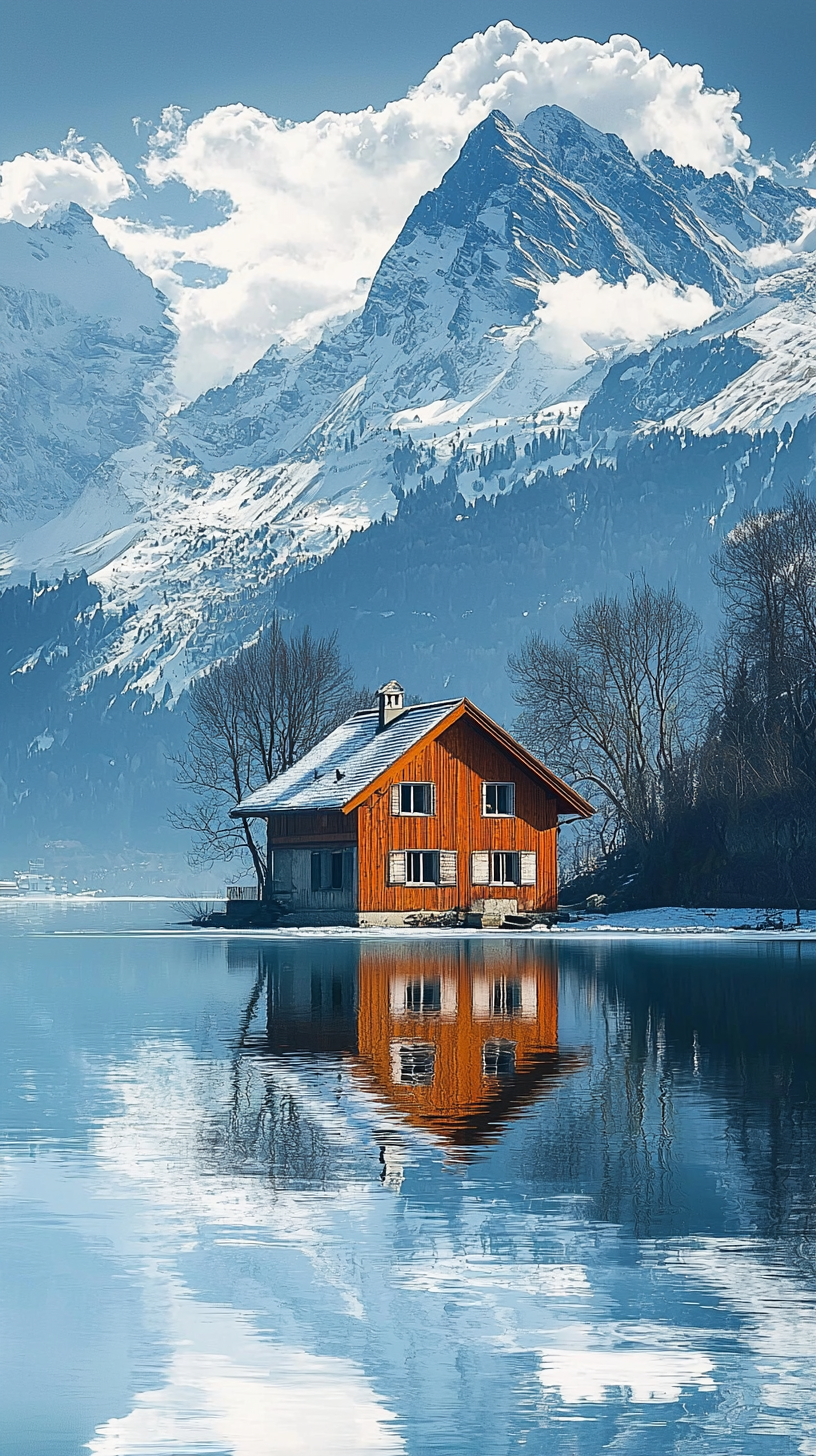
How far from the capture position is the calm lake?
9.69 metres

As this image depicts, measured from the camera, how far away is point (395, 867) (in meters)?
72.6

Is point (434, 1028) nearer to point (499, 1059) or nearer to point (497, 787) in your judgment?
point (499, 1059)

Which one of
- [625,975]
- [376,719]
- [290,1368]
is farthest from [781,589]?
[290,1368]

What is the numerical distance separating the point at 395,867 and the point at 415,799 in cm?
283

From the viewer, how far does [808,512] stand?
84500 millimetres

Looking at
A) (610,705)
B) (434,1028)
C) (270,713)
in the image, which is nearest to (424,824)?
(610,705)

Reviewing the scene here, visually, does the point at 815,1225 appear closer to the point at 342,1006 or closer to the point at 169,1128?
the point at 169,1128

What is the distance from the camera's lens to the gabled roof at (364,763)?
72.6 m

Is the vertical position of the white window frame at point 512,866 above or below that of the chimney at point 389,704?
below

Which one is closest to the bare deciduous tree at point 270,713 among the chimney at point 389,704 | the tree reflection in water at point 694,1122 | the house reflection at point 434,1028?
the chimney at point 389,704

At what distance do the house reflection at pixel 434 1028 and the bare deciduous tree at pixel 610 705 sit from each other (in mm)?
35541

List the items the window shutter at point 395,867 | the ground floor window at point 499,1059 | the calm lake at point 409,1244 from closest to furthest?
the calm lake at point 409,1244 → the ground floor window at point 499,1059 → the window shutter at point 395,867

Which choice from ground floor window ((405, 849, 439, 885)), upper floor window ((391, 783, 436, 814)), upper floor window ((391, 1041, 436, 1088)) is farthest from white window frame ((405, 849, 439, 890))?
upper floor window ((391, 1041, 436, 1088))

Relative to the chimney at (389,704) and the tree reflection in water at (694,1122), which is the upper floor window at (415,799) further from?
the tree reflection in water at (694,1122)
